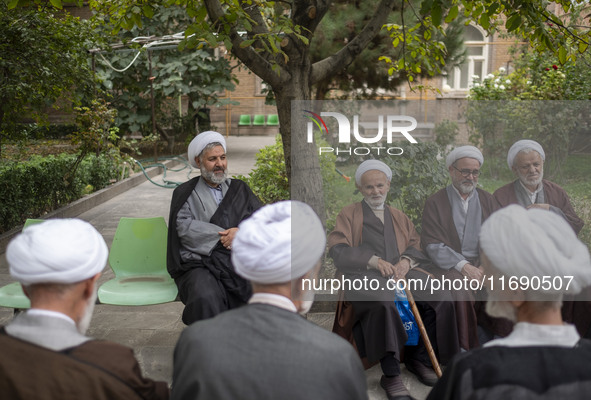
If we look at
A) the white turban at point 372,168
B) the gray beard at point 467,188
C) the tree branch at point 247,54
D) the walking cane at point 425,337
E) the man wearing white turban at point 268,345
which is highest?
the tree branch at point 247,54

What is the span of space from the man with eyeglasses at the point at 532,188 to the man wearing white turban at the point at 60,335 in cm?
291

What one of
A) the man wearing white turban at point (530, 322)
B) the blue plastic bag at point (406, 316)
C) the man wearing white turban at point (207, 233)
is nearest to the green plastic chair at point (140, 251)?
the man wearing white turban at point (207, 233)

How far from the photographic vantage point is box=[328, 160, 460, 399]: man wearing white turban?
3863 millimetres

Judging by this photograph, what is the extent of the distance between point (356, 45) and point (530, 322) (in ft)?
13.1

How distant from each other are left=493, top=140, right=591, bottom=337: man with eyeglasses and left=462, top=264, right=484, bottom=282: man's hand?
490 mm

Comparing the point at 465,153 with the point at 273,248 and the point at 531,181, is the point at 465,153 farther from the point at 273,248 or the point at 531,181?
the point at 273,248

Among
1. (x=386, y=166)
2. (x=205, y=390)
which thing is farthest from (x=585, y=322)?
(x=205, y=390)

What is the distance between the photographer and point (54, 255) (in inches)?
78.5

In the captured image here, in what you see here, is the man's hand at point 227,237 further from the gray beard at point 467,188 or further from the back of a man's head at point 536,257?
the back of a man's head at point 536,257

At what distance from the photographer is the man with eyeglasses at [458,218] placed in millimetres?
4129

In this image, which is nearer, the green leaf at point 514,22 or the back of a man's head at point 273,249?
the back of a man's head at point 273,249

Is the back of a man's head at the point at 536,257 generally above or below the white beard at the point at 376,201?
above

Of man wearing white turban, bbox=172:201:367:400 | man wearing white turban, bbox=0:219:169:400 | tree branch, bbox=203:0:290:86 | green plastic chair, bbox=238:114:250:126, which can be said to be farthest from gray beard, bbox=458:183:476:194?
green plastic chair, bbox=238:114:250:126

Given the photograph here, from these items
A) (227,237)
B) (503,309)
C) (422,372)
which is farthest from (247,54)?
(503,309)
